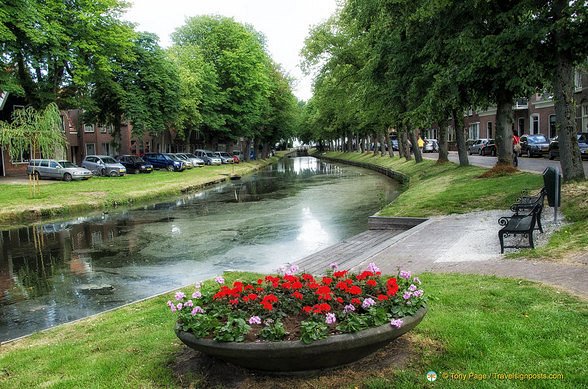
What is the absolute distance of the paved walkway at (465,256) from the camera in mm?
7043

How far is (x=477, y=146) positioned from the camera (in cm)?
4731

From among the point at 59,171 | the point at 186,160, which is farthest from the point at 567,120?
the point at 186,160

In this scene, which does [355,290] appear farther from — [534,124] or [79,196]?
[534,124]

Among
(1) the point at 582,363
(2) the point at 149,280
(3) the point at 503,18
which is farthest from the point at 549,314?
(3) the point at 503,18

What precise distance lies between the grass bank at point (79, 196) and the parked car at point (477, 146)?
2723 cm

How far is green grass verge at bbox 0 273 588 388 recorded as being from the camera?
13.5 feet

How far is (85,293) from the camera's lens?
9.70 metres

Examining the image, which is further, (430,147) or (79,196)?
(430,147)

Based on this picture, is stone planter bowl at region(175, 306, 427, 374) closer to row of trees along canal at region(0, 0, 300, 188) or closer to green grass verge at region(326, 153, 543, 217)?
green grass verge at region(326, 153, 543, 217)

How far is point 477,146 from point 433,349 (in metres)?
46.5

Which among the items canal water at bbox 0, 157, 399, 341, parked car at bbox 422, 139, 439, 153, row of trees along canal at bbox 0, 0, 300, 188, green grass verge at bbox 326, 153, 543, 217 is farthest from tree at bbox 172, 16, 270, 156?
green grass verge at bbox 326, 153, 543, 217

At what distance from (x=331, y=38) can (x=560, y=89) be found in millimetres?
26251

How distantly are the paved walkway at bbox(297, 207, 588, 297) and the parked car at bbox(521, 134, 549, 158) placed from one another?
23.7 metres

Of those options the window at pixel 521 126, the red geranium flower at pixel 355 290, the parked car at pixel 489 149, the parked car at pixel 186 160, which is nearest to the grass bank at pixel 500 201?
the red geranium flower at pixel 355 290
